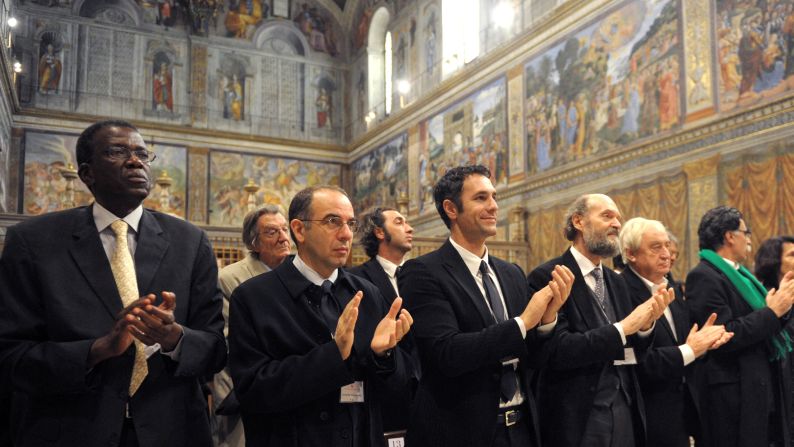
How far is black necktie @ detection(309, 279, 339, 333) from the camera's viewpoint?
2.97m

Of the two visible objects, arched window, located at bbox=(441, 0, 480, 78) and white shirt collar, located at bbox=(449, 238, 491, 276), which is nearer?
white shirt collar, located at bbox=(449, 238, 491, 276)

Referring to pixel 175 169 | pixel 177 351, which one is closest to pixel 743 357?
pixel 177 351

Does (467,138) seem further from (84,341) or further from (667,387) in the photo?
(84,341)

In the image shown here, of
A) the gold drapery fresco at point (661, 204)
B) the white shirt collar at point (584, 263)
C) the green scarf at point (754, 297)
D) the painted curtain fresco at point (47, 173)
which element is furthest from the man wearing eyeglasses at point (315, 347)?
the painted curtain fresco at point (47, 173)

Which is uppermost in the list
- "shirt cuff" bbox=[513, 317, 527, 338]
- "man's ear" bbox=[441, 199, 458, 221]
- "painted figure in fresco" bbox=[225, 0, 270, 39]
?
"painted figure in fresco" bbox=[225, 0, 270, 39]

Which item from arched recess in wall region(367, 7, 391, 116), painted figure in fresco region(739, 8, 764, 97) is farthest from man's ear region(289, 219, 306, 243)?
arched recess in wall region(367, 7, 391, 116)

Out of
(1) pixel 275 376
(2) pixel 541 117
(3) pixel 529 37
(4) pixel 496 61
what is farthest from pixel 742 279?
(4) pixel 496 61

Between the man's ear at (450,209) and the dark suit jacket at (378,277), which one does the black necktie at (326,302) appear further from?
the dark suit jacket at (378,277)

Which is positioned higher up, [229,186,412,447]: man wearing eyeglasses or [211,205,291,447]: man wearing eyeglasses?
[211,205,291,447]: man wearing eyeglasses

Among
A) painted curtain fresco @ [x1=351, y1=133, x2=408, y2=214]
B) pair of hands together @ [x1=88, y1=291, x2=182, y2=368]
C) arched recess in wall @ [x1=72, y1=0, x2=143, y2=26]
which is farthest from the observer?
arched recess in wall @ [x1=72, y1=0, x2=143, y2=26]

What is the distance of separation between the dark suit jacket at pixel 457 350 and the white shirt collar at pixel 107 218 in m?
1.34

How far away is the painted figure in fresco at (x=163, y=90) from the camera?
21.9 m

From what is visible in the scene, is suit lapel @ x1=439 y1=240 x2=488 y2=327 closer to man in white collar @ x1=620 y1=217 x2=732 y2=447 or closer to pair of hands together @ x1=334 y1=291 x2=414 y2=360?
pair of hands together @ x1=334 y1=291 x2=414 y2=360

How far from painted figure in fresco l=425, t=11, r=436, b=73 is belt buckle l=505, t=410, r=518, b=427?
16677 mm
